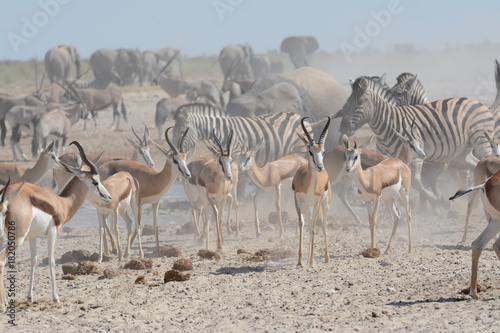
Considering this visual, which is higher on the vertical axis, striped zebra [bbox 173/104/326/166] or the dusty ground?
striped zebra [bbox 173/104/326/166]

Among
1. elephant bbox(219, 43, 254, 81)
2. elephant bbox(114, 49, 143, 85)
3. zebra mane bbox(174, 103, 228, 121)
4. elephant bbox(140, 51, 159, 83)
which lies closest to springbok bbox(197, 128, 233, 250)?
zebra mane bbox(174, 103, 228, 121)

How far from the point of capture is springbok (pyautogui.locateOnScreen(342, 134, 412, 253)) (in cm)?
1020

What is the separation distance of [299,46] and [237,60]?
5.38 metres

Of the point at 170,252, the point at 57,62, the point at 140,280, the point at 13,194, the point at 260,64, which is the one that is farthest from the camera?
the point at 260,64

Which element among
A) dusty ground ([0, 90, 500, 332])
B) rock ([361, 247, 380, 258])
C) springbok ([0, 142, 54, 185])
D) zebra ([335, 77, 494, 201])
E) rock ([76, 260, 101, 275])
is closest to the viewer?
dusty ground ([0, 90, 500, 332])

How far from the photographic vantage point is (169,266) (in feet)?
32.1

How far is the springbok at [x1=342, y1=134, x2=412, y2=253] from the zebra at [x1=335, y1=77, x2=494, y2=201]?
2.95 meters

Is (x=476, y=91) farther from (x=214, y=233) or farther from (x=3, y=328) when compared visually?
(x=3, y=328)

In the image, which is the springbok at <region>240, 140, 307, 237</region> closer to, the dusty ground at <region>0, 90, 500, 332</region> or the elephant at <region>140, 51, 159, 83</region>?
the dusty ground at <region>0, 90, 500, 332</region>

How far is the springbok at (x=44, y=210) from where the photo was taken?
24.3 ft

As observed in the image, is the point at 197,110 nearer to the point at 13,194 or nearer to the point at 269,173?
the point at 269,173

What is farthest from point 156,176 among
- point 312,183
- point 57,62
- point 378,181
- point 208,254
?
point 57,62

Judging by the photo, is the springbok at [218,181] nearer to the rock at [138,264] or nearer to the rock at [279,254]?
the rock at [279,254]

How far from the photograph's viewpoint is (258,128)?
1509 cm
